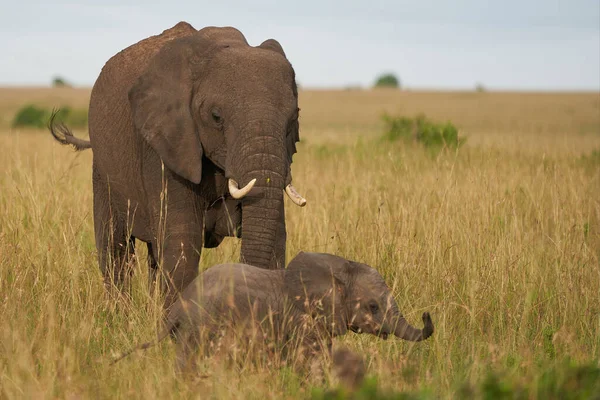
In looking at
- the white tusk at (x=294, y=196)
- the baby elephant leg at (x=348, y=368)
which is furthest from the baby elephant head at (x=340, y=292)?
the baby elephant leg at (x=348, y=368)

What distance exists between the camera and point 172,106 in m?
6.07

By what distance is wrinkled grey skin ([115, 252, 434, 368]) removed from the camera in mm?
4633

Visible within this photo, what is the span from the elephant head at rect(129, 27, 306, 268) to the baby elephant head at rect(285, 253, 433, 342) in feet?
2.52

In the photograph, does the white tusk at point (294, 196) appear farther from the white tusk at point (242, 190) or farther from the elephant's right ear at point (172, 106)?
the elephant's right ear at point (172, 106)

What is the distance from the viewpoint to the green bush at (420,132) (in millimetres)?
15875

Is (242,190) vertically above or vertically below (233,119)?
below

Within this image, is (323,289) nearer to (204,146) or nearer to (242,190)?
(242,190)

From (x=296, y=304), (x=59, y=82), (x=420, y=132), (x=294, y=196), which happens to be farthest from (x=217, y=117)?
(x=59, y=82)

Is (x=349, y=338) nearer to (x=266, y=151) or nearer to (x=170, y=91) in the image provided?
(x=266, y=151)

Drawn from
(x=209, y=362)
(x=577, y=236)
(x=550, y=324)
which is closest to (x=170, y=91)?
(x=209, y=362)

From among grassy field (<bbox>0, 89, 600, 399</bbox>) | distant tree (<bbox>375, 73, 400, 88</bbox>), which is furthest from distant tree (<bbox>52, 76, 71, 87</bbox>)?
grassy field (<bbox>0, 89, 600, 399</bbox>)

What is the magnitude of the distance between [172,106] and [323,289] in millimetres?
1925

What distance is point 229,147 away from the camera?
5.72 meters

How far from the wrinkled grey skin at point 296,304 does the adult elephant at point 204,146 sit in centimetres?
78
